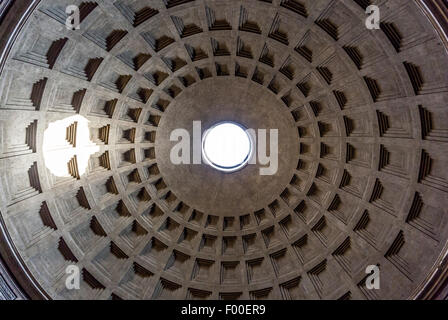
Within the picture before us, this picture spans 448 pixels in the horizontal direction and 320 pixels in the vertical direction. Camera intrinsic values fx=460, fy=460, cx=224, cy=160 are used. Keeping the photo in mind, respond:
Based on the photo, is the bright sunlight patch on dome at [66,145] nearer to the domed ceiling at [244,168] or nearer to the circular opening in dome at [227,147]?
the domed ceiling at [244,168]

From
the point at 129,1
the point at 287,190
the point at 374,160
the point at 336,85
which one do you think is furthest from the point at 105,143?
the point at 374,160

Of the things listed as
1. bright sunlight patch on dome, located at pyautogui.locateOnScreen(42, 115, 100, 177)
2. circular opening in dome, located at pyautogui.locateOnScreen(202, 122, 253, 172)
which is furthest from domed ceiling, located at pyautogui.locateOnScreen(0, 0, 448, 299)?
circular opening in dome, located at pyautogui.locateOnScreen(202, 122, 253, 172)

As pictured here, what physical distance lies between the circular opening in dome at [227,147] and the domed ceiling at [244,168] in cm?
81

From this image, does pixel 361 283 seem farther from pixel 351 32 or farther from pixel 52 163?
pixel 52 163

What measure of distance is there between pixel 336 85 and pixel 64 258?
1831cm

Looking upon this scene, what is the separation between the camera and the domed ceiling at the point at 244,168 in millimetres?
22844

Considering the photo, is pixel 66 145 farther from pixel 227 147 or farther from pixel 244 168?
pixel 244 168

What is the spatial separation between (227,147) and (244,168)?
2243mm

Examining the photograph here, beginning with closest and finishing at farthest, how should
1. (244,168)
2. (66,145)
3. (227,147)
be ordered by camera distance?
(66,145)
(244,168)
(227,147)

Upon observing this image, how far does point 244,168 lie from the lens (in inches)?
1173

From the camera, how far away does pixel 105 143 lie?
27.3 meters

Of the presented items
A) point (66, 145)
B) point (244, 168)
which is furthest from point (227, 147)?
point (66, 145)

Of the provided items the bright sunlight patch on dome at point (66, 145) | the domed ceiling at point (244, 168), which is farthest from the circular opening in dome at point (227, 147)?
the bright sunlight patch on dome at point (66, 145)

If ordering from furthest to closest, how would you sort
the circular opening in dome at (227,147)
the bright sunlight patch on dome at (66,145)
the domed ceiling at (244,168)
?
1. the circular opening in dome at (227,147)
2. the bright sunlight patch on dome at (66,145)
3. the domed ceiling at (244,168)
